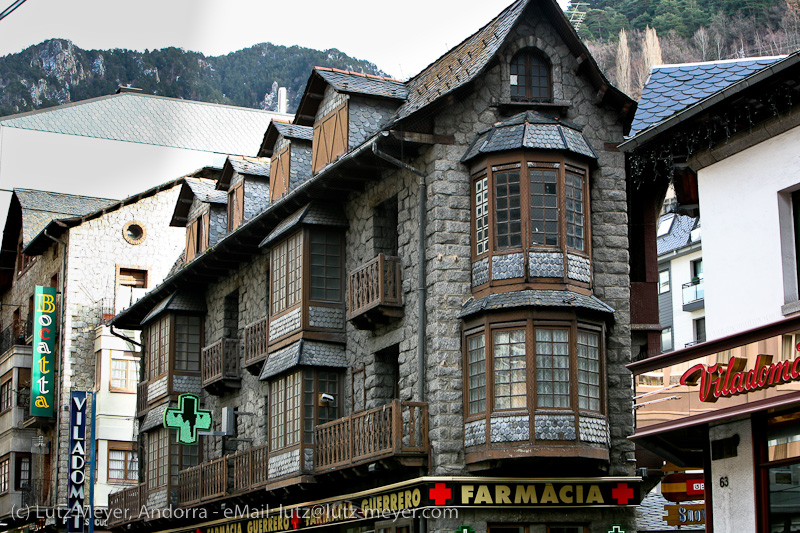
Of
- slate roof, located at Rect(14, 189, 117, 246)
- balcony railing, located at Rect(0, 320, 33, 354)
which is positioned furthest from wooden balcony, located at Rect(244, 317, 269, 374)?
slate roof, located at Rect(14, 189, 117, 246)

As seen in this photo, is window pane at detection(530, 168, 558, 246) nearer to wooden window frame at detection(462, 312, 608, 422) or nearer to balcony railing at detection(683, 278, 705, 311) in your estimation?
wooden window frame at detection(462, 312, 608, 422)

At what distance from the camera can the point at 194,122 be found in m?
58.4

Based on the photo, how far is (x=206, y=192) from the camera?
39.2 m

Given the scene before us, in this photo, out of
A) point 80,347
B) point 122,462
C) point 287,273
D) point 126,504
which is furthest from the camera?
point 80,347

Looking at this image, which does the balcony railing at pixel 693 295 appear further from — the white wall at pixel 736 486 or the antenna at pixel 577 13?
the antenna at pixel 577 13

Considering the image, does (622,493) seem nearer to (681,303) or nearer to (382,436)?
(382,436)

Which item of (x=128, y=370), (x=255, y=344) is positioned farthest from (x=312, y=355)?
(x=128, y=370)

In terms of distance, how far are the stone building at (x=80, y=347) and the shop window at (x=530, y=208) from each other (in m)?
24.6

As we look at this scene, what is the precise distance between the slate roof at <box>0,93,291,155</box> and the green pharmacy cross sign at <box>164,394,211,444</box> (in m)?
25.7

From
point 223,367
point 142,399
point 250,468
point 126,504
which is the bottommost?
point 126,504

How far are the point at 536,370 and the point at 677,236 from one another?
3718cm

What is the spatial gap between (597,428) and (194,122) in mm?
37604

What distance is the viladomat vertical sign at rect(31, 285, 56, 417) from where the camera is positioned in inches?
1930

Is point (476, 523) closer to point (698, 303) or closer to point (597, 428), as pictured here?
point (597, 428)
